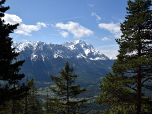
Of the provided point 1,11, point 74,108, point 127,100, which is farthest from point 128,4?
point 74,108

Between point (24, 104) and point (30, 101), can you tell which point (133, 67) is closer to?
point (24, 104)

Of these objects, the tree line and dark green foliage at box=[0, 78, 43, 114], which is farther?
dark green foliage at box=[0, 78, 43, 114]

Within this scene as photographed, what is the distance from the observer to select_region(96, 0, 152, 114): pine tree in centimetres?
1290

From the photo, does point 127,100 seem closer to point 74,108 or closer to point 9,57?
point 74,108

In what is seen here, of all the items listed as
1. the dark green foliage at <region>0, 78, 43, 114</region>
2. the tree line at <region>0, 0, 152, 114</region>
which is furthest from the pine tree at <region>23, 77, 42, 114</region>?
the tree line at <region>0, 0, 152, 114</region>

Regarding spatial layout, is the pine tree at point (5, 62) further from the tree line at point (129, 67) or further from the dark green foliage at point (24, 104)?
the dark green foliage at point (24, 104)

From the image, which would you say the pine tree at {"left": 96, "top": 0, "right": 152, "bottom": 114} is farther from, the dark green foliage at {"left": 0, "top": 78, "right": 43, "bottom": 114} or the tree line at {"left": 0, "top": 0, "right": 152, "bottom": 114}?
the dark green foliage at {"left": 0, "top": 78, "right": 43, "bottom": 114}

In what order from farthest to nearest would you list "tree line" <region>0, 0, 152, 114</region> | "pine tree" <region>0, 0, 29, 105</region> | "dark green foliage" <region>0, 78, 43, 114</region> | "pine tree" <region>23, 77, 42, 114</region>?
"pine tree" <region>23, 77, 42, 114</region> < "dark green foliage" <region>0, 78, 43, 114</region> < "tree line" <region>0, 0, 152, 114</region> < "pine tree" <region>0, 0, 29, 105</region>

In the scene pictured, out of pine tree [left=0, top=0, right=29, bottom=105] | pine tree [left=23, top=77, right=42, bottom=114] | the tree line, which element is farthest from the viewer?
pine tree [left=23, top=77, right=42, bottom=114]

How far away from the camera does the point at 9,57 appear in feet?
37.1

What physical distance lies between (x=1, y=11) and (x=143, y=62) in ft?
55.8

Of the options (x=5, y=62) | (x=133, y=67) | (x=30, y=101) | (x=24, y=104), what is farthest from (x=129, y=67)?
(x=30, y=101)

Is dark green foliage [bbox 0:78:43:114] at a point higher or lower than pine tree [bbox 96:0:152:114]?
lower

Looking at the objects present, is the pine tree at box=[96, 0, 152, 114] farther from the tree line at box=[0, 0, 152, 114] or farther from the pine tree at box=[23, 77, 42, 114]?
the pine tree at box=[23, 77, 42, 114]
